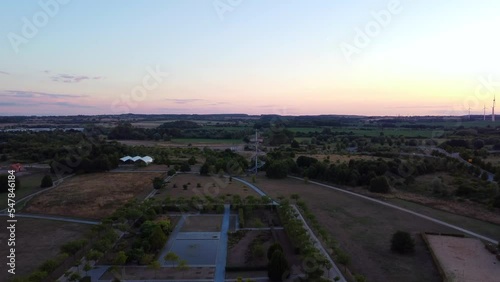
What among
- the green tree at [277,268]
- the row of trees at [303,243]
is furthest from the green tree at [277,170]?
the green tree at [277,268]

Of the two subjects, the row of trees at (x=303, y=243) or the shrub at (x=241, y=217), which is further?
the shrub at (x=241, y=217)

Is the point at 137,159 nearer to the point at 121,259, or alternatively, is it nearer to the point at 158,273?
the point at 121,259

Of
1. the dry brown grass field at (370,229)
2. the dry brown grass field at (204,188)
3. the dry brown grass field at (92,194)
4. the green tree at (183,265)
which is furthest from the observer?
the dry brown grass field at (204,188)

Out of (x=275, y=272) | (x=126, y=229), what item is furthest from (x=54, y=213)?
(x=275, y=272)

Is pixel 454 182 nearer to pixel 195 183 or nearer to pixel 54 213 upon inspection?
pixel 195 183

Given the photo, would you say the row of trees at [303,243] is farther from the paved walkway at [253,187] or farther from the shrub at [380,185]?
the shrub at [380,185]

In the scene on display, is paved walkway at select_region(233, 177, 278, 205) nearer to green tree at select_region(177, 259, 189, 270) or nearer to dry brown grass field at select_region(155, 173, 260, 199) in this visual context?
dry brown grass field at select_region(155, 173, 260, 199)

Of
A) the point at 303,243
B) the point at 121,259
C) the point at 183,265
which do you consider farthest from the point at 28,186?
the point at 303,243
